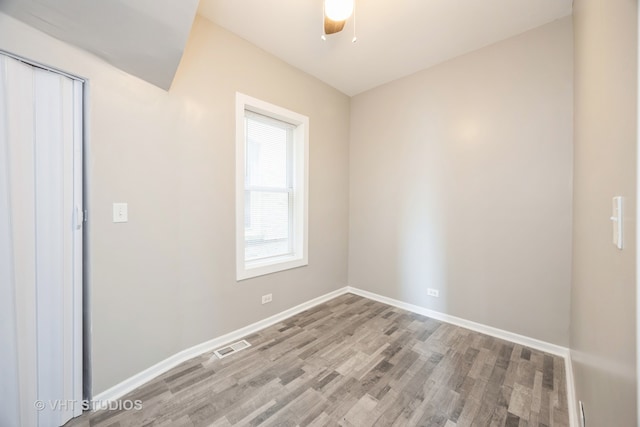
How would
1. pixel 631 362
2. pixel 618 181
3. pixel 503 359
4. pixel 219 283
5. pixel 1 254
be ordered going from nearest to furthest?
pixel 631 362
pixel 618 181
pixel 1 254
pixel 503 359
pixel 219 283

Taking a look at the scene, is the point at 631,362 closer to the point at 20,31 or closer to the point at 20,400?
the point at 20,400

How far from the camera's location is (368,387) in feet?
5.77

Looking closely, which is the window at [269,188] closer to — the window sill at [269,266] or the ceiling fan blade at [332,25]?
the window sill at [269,266]

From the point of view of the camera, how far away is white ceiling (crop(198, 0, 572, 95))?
1.99m

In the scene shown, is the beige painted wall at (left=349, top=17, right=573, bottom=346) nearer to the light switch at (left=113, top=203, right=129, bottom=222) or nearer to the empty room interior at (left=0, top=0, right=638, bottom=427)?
the empty room interior at (left=0, top=0, right=638, bottom=427)

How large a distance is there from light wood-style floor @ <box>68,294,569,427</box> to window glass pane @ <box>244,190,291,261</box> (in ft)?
2.82

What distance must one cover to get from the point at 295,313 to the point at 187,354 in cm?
118

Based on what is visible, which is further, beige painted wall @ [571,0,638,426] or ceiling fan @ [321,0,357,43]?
ceiling fan @ [321,0,357,43]

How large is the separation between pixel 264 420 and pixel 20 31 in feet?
7.92

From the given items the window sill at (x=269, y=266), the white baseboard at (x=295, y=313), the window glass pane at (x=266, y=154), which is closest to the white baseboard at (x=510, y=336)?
the white baseboard at (x=295, y=313)

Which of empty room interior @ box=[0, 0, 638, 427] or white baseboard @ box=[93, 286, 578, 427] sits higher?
empty room interior @ box=[0, 0, 638, 427]

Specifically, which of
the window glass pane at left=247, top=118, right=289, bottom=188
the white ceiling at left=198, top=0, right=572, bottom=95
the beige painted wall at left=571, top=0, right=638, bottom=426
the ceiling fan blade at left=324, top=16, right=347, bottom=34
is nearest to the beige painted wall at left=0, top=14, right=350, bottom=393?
the white ceiling at left=198, top=0, right=572, bottom=95

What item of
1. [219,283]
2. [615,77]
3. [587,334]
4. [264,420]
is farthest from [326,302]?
[615,77]

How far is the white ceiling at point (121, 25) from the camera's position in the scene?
120 centimetres
